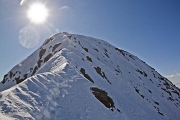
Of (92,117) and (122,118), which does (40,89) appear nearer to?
(92,117)

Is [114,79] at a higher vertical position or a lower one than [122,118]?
higher

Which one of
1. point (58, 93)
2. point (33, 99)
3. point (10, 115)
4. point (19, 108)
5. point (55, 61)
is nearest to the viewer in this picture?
point (10, 115)

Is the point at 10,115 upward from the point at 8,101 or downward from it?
downward

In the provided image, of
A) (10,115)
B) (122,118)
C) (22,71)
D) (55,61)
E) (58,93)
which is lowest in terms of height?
→ (10,115)

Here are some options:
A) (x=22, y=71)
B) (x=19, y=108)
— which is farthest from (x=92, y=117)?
(x=22, y=71)

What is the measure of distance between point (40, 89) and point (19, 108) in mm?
3453

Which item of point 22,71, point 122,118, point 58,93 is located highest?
point 22,71

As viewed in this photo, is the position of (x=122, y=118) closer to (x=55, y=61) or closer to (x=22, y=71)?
(x=55, y=61)

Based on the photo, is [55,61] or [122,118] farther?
[55,61]

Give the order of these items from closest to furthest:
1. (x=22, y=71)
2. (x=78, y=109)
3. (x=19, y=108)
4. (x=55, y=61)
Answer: (x=19, y=108) < (x=78, y=109) < (x=55, y=61) < (x=22, y=71)

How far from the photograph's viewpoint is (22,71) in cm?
4538

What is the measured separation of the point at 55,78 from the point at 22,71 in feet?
107

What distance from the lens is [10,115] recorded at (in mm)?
10125

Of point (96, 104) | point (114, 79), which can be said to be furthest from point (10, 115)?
point (114, 79)
